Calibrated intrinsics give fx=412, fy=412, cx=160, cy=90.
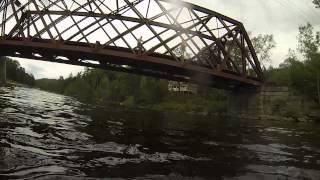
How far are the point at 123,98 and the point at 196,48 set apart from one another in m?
74.8

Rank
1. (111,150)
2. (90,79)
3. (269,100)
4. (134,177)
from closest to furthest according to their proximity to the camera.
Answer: (134,177) → (111,150) → (269,100) → (90,79)

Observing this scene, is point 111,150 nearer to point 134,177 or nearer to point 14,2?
point 134,177

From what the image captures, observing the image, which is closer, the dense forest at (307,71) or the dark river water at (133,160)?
the dark river water at (133,160)

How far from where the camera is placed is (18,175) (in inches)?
299

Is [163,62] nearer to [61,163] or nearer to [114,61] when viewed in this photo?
[114,61]

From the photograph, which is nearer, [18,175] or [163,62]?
[18,175]

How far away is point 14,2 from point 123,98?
7195 cm

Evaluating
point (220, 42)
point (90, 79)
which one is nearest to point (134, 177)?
point (220, 42)

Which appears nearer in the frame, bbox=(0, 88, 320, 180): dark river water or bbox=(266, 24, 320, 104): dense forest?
bbox=(0, 88, 320, 180): dark river water

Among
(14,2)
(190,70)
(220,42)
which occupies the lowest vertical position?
(190,70)

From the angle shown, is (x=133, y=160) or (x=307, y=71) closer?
(x=133, y=160)

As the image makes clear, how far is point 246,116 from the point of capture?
58969mm

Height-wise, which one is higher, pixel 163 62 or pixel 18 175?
pixel 163 62

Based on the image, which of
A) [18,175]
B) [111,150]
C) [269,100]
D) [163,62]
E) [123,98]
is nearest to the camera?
[18,175]
